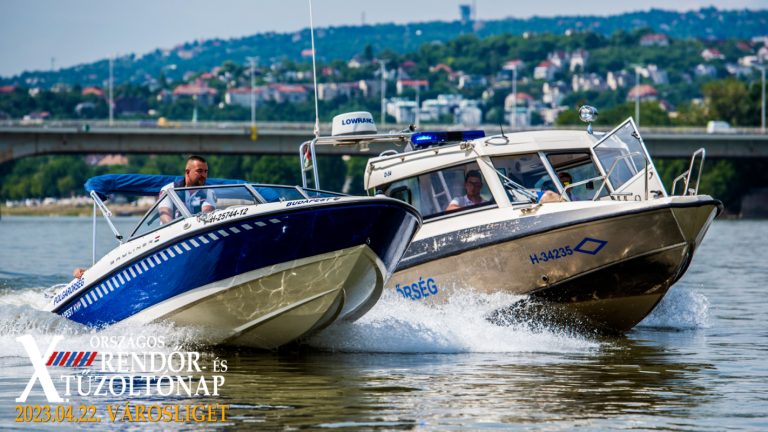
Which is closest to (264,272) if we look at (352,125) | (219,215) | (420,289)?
(219,215)

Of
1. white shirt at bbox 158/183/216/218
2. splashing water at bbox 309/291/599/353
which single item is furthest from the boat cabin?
white shirt at bbox 158/183/216/218

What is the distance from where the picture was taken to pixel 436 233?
58.0 ft

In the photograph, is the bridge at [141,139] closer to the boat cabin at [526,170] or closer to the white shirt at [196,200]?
the boat cabin at [526,170]

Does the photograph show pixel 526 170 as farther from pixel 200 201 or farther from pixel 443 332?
pixel 200 201

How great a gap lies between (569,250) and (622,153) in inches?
84.1

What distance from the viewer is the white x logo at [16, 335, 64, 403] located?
1239 centimetres

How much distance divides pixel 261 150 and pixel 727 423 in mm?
73051

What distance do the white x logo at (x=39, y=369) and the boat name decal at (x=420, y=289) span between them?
4.37 metres

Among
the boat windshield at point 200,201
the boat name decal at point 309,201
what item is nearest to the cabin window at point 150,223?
the boat windshield at point 200,201

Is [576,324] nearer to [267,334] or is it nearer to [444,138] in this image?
[444,138]

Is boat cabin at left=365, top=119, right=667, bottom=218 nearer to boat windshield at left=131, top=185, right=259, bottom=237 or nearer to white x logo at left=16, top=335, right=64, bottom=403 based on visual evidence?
boat windshield at left=131, top=185, right=259, bottom=237

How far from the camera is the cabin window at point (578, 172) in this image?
1804cm

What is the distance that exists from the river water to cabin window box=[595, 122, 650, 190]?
2073 mm

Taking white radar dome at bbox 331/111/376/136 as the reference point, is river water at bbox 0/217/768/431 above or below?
below
